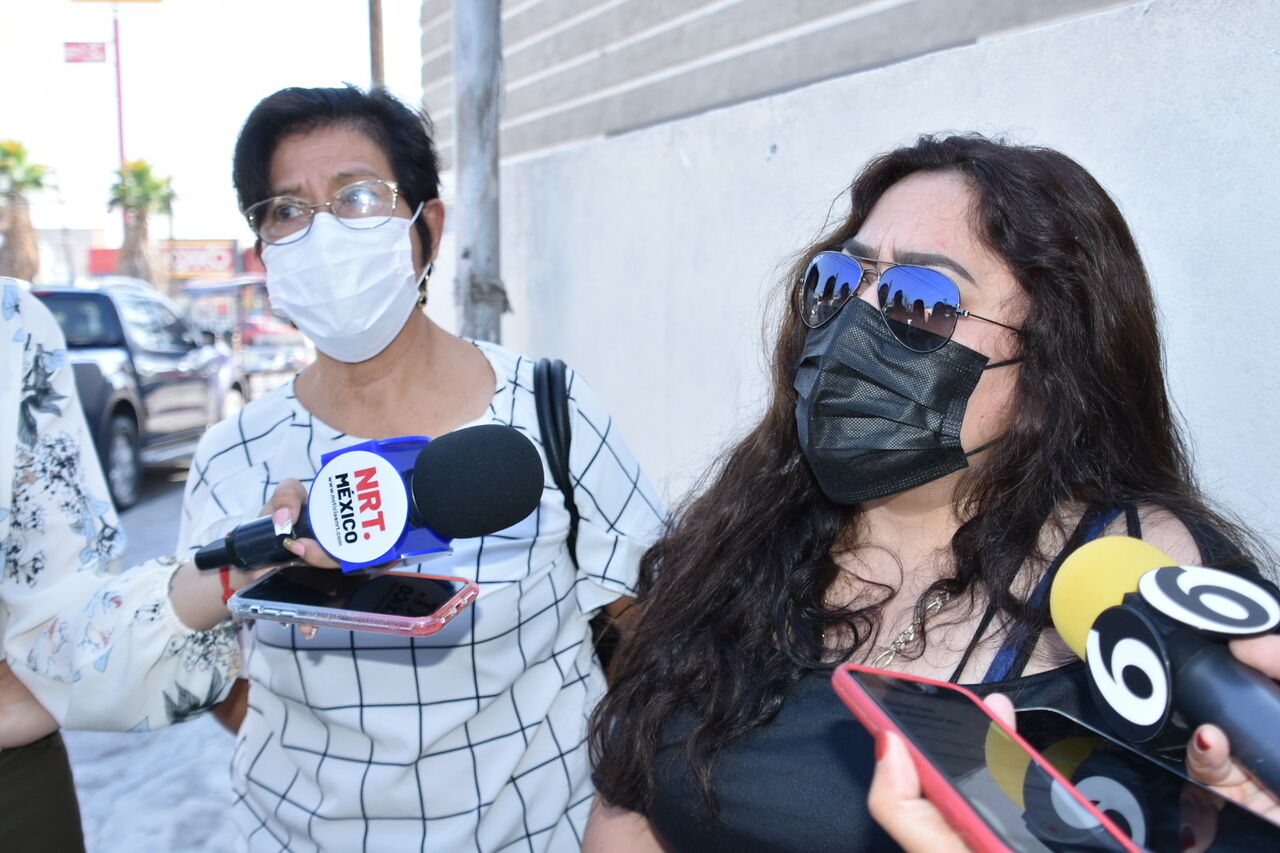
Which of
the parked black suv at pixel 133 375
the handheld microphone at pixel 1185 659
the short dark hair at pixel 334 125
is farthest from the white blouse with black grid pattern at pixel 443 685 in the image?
the parked black suv at pixel 133 375

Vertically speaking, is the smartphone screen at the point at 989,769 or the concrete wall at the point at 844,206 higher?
the concrete wall at the point at 844,206

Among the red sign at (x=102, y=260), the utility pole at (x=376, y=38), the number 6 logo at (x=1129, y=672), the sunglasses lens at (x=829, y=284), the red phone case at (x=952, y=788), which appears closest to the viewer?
the red phone case at (x=952, y=788)

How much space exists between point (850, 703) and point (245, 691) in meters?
1.68

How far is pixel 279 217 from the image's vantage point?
2.04m

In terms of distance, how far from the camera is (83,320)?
808cm

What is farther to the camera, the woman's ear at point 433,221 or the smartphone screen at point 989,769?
the woman's ear at point 433,221

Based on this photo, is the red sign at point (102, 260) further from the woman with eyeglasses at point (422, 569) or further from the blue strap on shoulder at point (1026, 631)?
the blue strap on shoulder at point (1026, 631)

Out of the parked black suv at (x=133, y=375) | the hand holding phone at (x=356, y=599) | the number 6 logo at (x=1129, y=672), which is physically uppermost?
the number 6 logo at (x=1129, y=672)

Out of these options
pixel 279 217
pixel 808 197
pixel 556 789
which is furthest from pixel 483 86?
pixel 556 789

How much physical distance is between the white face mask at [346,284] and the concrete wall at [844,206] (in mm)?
1347

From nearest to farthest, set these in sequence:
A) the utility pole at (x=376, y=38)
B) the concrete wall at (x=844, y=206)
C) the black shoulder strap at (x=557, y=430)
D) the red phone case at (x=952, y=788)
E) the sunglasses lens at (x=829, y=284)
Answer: the red phone case at (x=952, y=788)
the sunglasses lens at (x=829, y=284)
the black shoulder strap at (x=557, y=430)
the concrete wall at (x=844, y=206)
the utility pole at (x=376, y=38)

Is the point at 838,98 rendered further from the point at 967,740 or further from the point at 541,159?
the point at 967,740

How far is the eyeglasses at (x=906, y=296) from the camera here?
1.54 meters

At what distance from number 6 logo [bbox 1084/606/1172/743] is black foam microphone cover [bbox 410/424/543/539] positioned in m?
0.84
